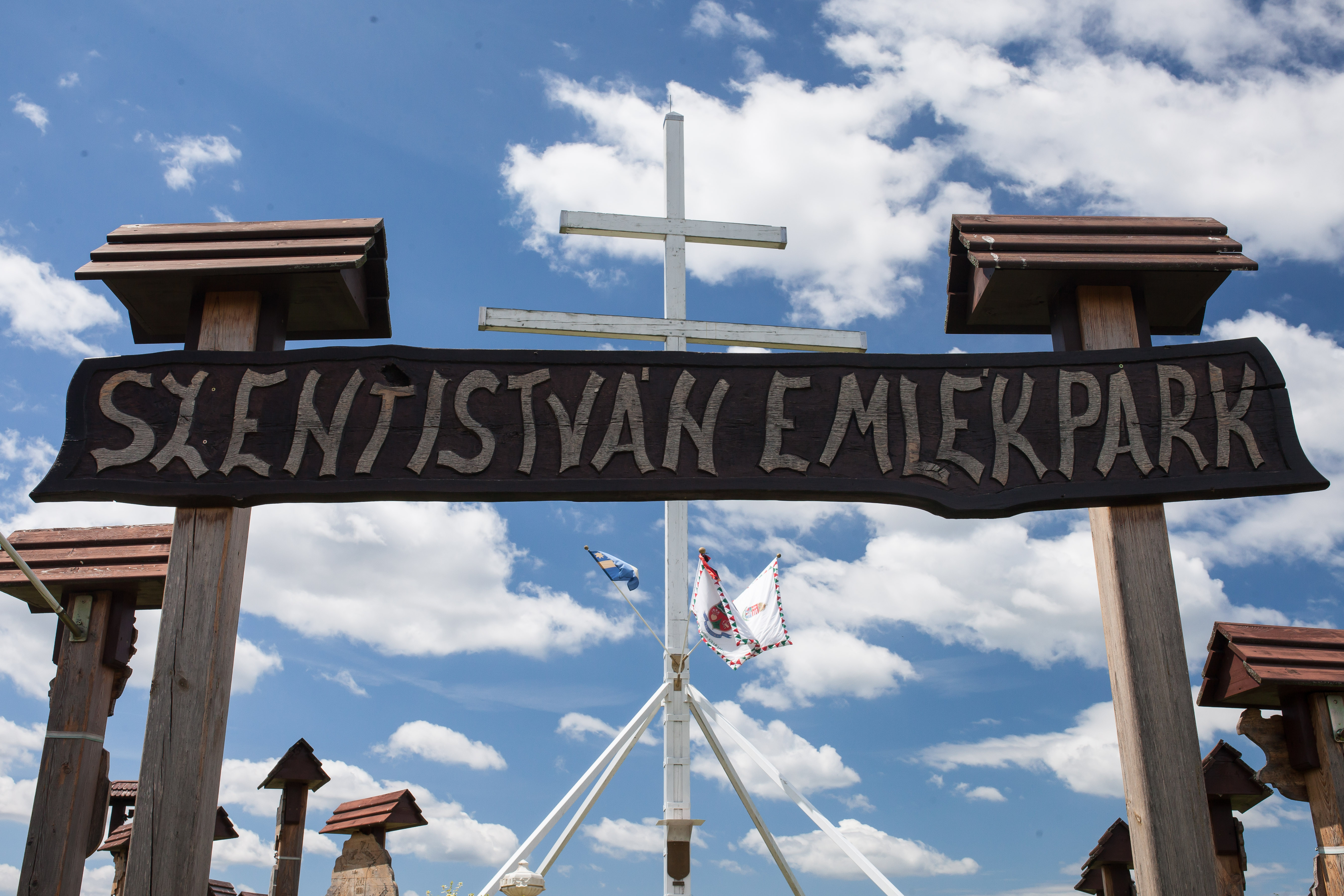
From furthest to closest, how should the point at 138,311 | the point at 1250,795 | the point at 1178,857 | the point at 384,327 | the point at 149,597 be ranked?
the point at 1250,795, the point at 149,597, the point at 384,327, the point at 138,311, the point at 1178,857

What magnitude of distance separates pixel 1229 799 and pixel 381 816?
5502mm

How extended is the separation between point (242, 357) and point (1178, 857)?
11.2ft

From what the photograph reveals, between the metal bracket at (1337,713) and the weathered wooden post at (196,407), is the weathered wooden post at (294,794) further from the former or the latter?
the metal bracket at (1337,713)

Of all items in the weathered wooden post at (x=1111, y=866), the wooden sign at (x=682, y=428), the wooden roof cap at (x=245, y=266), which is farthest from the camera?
the weathered wooden post at (x=1111, y=866)

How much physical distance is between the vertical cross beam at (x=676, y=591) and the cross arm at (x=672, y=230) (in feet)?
0.32

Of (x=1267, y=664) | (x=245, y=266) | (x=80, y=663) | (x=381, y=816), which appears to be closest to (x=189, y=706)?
(x=245, y=266)

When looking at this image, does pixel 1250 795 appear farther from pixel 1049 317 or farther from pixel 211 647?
pixel 211 647

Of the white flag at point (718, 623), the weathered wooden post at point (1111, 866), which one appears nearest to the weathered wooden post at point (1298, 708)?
the weathered wooden post at point (1111, 866)

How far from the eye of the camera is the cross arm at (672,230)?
29.4 feet

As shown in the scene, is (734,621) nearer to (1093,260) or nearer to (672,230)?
(672,230)

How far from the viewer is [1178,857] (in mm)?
2965

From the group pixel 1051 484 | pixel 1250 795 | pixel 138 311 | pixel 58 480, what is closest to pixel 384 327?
pixel 138 311

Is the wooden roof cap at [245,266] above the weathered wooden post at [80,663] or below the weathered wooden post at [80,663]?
above

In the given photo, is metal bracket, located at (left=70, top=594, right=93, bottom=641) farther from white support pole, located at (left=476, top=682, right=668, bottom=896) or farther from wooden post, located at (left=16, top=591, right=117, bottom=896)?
white support pole, located at (left=476, top=682, right=668, bottom=896)
